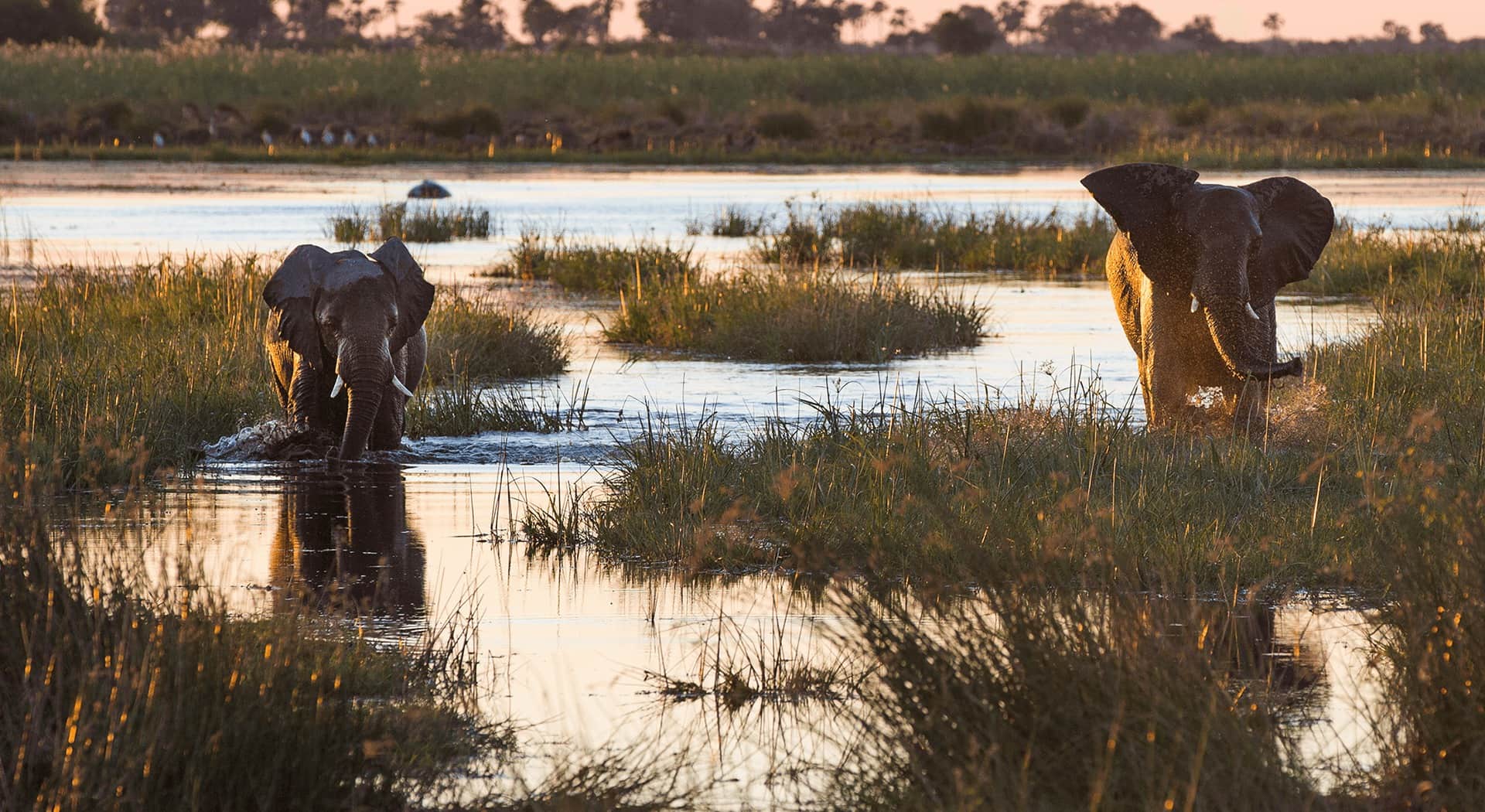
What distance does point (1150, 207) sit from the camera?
11289 millimetres

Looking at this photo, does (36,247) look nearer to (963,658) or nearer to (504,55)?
(963,658)

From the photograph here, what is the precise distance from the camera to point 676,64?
7481 cm

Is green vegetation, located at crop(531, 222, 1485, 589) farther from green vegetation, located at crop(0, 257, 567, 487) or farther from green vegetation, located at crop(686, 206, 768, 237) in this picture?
green vegetation, located at crop(686, 206, 768, 237)

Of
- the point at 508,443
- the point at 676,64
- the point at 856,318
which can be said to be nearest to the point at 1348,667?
the point at 508,443

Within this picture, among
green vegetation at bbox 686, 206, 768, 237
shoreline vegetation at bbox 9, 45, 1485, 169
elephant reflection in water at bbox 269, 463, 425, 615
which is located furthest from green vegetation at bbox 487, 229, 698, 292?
shoreline vegetation at bbox 9, 45, 1485, 169

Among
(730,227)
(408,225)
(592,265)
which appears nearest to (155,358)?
(592,265)

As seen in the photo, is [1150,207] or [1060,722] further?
[1150,207]

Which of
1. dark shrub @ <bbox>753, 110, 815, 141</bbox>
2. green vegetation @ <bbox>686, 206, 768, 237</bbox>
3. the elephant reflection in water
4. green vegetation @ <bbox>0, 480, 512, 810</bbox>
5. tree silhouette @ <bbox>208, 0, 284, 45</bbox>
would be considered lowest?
the elephant reflection in water

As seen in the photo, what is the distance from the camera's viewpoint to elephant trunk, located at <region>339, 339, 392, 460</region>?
1094 cm

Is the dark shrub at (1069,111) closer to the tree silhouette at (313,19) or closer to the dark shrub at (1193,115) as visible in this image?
the dark shrub at (1193,115)

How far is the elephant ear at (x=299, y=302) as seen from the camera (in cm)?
1121

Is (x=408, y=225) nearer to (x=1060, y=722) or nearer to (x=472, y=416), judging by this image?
(x=472, y=416)

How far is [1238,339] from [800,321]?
22.4ft

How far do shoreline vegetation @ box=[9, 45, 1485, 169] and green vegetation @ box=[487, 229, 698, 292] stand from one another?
961 inches
